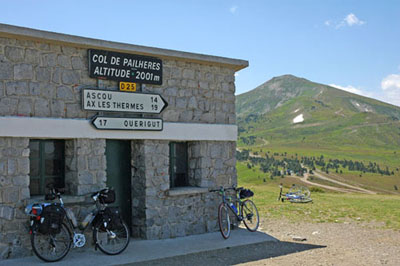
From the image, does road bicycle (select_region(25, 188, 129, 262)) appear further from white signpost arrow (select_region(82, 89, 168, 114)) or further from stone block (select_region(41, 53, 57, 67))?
stone block (select_region(41, 53, 57, 67))

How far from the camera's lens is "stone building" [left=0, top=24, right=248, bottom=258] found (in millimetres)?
7039

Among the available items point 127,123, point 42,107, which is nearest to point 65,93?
point 42,107

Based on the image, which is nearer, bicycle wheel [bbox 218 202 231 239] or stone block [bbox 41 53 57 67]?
stone block [bbox 41 53 57 67]

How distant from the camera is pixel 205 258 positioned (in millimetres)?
7227

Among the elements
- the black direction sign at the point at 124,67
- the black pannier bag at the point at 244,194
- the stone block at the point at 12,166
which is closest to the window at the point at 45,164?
the stone block at the point at 12,166

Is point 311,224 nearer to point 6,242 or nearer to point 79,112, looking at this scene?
point 79,112

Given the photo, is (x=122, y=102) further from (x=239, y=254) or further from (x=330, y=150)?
(x=330, y=150)

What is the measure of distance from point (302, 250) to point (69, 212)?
4.12 m

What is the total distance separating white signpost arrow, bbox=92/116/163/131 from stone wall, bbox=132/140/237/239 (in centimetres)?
31

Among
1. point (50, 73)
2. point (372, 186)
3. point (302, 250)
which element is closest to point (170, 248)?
point (302, 250)

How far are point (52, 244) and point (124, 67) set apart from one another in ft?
11.3

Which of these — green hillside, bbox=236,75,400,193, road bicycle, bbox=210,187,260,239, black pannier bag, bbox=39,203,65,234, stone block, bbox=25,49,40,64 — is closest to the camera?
black pannier bag, bbox=39,203,65,234

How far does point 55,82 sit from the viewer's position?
7.50 m

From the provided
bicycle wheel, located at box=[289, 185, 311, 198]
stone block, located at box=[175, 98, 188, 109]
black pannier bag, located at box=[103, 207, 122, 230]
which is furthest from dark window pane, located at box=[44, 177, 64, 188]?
bicycle wheel, located at box=[289, 185, 311, 198]
